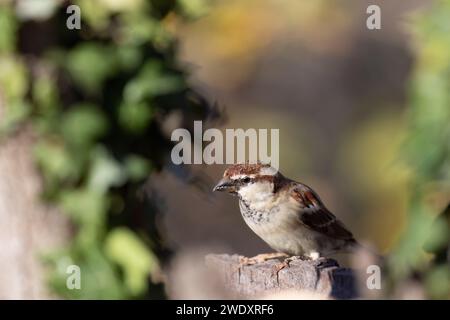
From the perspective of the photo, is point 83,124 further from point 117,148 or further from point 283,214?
point 283,214

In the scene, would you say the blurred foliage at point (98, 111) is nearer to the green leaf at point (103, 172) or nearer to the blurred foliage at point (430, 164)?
the green leaf at point (103, 172)

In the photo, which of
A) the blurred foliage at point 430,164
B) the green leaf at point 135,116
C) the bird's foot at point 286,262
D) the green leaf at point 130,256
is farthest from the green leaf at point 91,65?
the blurred foliage at point 430,164

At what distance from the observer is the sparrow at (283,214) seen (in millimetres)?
3340

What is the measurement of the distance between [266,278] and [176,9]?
1077 millimetres

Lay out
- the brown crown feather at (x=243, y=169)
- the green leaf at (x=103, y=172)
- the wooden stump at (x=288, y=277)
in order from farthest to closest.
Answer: the green leaf at (x=103, y=172) → the wooden stump at (x=288, y=277) → the brown crown feather at (x=243, y=169)

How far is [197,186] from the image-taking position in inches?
155

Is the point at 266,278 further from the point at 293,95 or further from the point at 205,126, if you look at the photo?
the point at 293,95

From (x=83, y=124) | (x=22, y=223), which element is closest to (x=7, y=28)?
(x=83, y=124)

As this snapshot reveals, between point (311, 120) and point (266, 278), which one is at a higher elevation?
point (311, 120)

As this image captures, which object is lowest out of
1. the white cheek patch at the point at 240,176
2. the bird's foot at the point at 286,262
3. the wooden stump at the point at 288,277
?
the wooden stump at the point at 288,277

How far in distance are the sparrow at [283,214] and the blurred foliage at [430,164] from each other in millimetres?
297

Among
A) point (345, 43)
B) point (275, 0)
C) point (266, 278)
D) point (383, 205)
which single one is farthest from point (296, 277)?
point (345, 43)

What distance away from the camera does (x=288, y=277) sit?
3.46 m

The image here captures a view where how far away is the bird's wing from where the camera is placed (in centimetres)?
346
